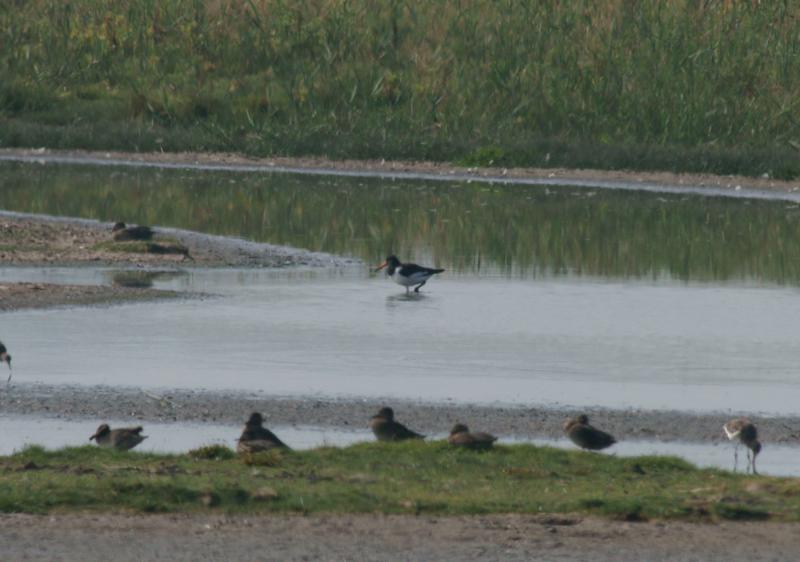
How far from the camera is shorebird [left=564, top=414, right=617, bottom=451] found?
12.5 m

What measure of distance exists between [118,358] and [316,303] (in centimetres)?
430

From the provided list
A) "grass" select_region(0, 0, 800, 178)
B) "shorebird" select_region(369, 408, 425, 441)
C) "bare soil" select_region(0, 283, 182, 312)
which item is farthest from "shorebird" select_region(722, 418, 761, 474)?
"grass" select_region(0, 0, 800, 178)

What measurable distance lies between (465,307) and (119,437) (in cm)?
896

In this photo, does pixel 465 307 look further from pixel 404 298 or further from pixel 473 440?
pixel 473 440

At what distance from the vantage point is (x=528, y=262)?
25.1m

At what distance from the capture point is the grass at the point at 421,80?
3769 centimetres

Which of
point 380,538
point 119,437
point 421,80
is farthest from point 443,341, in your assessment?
point 421,80

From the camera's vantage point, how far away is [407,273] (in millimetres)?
21828

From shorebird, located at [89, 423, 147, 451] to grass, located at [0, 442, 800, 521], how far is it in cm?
51

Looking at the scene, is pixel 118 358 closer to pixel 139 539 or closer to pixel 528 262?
pixel 139 539

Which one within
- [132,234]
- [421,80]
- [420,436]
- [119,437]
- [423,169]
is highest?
[421,80]

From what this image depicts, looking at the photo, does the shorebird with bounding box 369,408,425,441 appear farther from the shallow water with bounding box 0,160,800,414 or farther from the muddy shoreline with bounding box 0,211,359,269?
the muddy shoreline with bounding box 0,211,359,269

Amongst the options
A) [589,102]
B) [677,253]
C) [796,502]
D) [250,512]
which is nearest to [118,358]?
[250,512]

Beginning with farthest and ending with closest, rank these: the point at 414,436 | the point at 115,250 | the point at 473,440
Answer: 1. the point at 115,250
2. the point at 414,436
3. the point at 473,440
